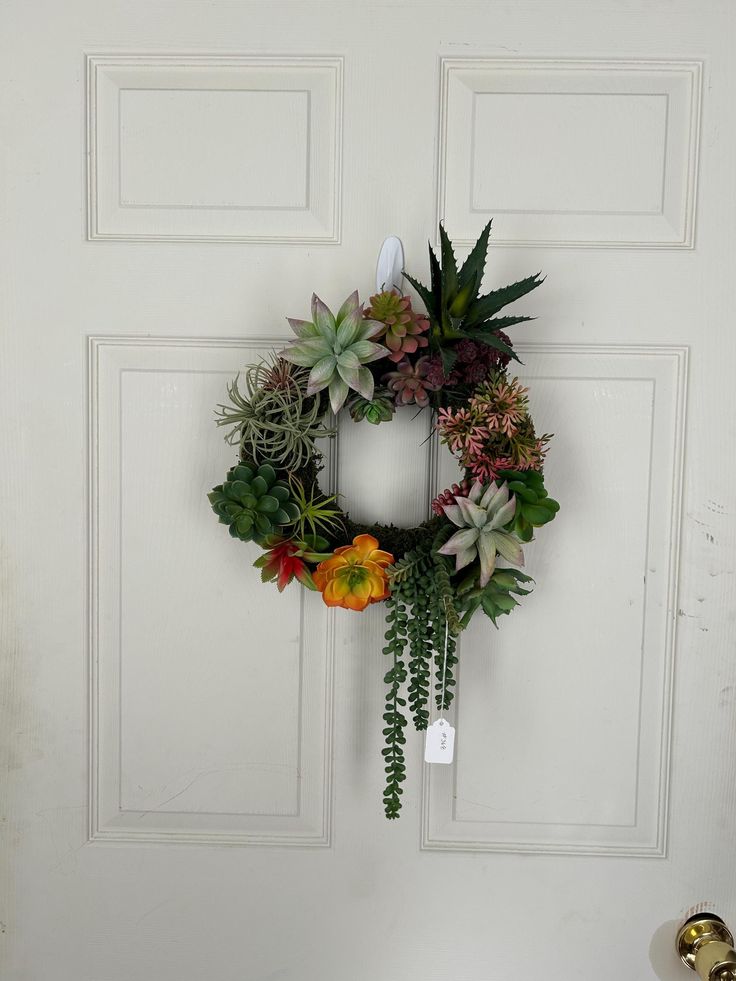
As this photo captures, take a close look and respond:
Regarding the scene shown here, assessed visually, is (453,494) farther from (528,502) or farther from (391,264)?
(391,264)

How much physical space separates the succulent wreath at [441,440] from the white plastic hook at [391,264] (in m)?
0.03

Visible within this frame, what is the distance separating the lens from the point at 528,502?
2.78 ft

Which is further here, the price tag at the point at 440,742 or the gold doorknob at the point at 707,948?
the price tag at the point at 440,742

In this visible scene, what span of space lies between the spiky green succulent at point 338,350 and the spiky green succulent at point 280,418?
34 mm

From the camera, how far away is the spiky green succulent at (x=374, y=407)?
0.89 meters

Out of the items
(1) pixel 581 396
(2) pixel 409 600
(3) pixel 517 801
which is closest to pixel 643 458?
(1) pixel 581 396

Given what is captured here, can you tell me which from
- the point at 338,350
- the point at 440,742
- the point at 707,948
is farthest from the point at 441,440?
the point at 707,948

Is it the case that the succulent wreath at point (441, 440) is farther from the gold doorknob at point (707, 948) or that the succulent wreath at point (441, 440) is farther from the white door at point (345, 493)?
the gold doorknob at point (707, 948)

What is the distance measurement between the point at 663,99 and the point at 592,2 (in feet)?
0.52

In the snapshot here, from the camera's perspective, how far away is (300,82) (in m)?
0.95

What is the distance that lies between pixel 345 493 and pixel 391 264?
1.03 ft

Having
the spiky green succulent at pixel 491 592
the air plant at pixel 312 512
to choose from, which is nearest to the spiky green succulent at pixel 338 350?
the air plant at pixel 312 512

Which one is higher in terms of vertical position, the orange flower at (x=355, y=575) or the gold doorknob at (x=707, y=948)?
the orange flower at (x=355, y=575)

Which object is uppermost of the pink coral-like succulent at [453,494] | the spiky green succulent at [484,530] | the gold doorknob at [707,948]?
the pink coral-like succulent at [453,494]
